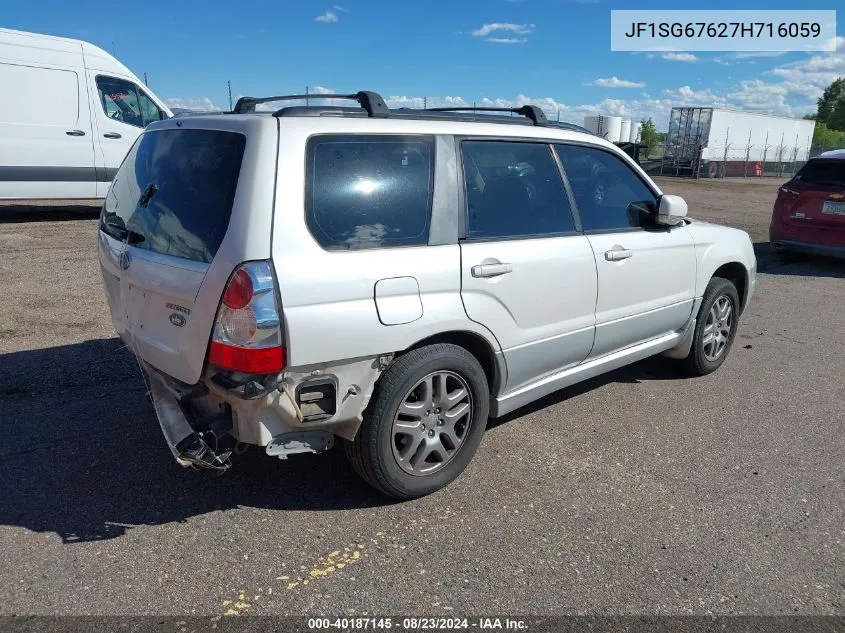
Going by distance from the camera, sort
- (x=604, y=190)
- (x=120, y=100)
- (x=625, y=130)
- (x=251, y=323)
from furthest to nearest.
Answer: (x=625, y=130), (x=120, y=100), (x=604, y=190), (x=251, y=323)

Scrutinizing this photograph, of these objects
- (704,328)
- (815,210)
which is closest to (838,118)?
(815,210)

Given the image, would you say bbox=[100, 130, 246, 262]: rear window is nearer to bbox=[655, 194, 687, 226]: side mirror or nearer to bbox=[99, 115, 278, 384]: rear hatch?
bbox=[99, 115, 278, 384]: rear hatch

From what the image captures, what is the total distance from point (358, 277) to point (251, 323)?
49 cm

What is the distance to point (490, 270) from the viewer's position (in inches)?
134

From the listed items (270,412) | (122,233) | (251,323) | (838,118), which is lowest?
(270,412)

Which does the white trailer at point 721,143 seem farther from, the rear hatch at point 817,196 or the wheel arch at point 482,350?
the wheel arch at point 482,350

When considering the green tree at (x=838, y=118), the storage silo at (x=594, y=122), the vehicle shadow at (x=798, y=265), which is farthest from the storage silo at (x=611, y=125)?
the green tree at (x=838, y=118)

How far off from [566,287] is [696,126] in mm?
39064

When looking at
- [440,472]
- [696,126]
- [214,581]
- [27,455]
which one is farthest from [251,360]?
[696,126]

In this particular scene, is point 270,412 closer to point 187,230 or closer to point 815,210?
point 187,230

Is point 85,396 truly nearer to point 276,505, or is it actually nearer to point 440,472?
point 276,505

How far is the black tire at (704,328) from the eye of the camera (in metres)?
5.03

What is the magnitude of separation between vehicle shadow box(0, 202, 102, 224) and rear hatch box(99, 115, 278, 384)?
30.5 ft

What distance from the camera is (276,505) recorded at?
3.30 m
